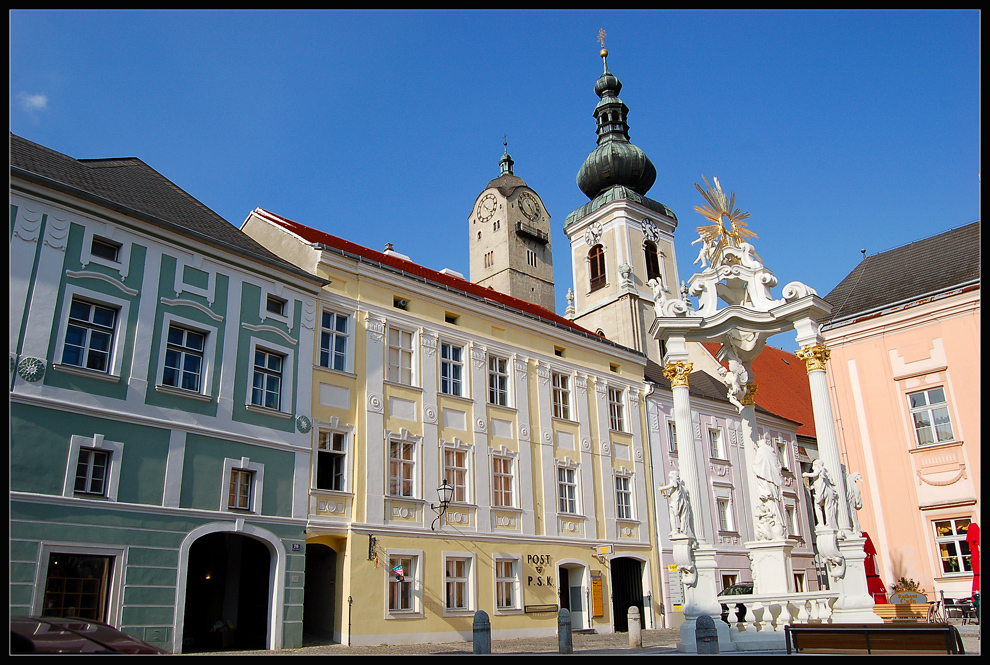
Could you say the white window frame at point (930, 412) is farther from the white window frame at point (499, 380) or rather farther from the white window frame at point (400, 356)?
the white window frame at point (400, 356)

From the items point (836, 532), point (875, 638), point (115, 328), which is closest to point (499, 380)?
point (115, 328)

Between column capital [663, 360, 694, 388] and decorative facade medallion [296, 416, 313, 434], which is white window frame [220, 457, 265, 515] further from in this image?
column capital [663, 360, 694, 388]

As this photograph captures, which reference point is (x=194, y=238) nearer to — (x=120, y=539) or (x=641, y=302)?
(x=120, y=539)

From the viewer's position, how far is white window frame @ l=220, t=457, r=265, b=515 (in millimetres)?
17297

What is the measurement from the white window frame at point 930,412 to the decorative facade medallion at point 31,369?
20922mm

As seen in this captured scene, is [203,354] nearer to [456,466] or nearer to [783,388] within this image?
[456,466]

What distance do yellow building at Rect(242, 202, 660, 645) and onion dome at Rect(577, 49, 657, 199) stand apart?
23939 millimetres

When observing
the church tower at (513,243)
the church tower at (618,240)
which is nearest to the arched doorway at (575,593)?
the church tower at (618,240)

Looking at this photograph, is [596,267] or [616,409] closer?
[616,409]

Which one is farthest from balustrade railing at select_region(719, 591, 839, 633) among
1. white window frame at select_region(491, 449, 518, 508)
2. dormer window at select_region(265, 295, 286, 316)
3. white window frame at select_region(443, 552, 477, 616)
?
dormer window at select_region(265, 295, 286, 316)

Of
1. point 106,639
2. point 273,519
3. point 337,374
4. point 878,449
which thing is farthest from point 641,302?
point 106,639

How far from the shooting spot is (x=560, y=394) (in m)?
26.5

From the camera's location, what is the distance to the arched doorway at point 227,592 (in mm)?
18781

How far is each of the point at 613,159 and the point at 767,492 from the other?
37.8 meters
